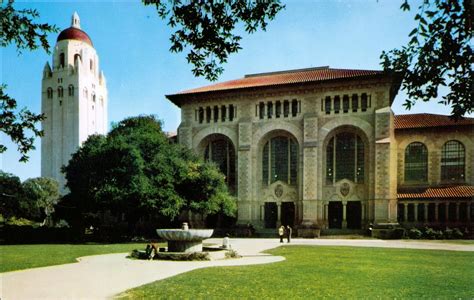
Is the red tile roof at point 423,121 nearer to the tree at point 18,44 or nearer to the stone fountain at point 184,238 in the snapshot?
the stone fountain at point 184,238

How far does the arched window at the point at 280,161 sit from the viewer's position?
40.6 m

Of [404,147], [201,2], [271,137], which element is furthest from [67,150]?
[201,2]

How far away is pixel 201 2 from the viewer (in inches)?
275

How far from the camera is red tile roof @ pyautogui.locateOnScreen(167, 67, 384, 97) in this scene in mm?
38531

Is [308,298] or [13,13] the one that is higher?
[13,13]

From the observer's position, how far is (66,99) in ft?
252

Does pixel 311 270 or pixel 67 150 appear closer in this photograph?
pixel 311 270

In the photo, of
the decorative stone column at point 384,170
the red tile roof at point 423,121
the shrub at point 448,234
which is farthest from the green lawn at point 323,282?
the red tile roof at point 423,121

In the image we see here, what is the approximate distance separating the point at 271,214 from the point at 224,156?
27.2 feet

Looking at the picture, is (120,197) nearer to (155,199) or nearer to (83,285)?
(155,199)

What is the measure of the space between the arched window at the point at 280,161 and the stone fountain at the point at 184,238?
76.6 feet

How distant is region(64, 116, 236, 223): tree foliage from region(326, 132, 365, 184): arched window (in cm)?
1158

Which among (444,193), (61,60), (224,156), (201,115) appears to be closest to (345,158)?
(444,193)

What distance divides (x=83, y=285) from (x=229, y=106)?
32905 millimetres
